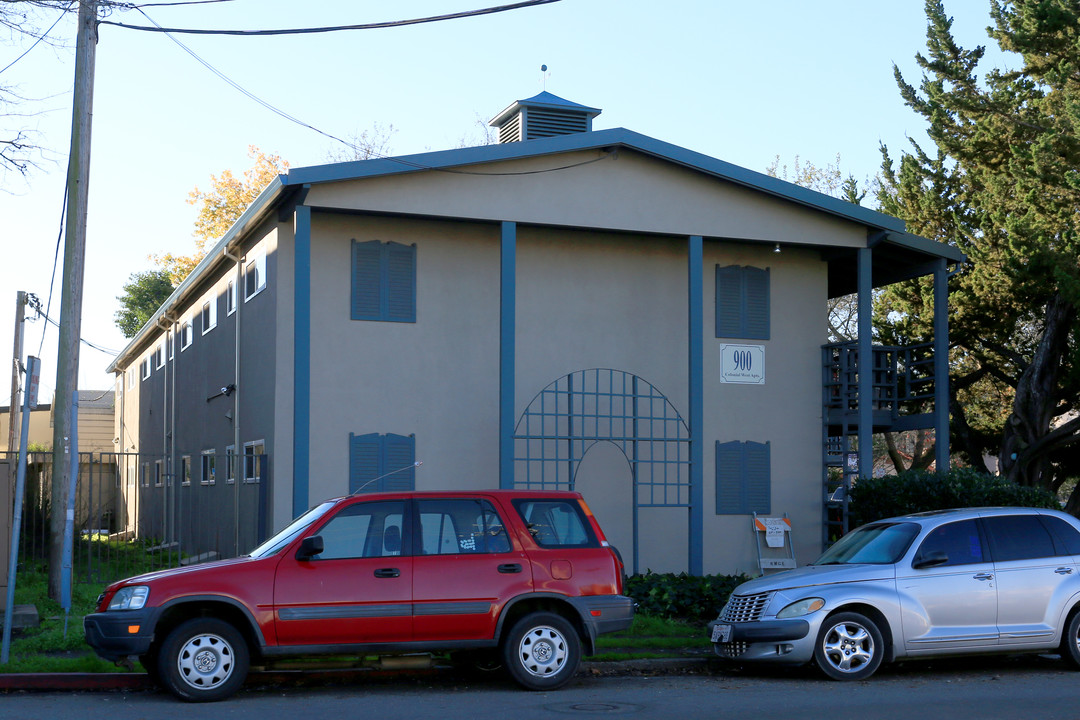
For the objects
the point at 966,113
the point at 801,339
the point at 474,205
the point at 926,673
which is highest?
the point at 966,113

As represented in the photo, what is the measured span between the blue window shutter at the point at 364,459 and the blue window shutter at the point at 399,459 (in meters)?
0.10

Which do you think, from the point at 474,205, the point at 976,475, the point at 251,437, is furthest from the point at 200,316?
the point at 976,475

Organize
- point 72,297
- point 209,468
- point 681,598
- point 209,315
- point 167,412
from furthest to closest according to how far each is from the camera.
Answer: point 167,412, point 209,315, point 209,468, point 681,598, point 72,297

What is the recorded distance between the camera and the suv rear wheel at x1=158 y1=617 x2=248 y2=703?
9.20 m

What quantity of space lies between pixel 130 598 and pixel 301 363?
6051 mm

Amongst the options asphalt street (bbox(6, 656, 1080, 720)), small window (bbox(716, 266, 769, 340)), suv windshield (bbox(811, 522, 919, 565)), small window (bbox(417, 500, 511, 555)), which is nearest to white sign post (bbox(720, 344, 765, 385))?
small window (bbox(716, 266, 769, 340))

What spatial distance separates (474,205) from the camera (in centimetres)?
1620

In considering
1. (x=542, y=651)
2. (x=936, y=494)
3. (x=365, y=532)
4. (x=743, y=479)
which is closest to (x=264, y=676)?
(x=365, y=532)

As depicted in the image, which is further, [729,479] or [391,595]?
[729,479]

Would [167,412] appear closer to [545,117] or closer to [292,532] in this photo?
[545,117]

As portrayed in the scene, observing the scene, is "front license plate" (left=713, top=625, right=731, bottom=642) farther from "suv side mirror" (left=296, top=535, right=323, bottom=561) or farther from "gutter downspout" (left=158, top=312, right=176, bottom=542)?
"gutter downspout" (left=158, top=312, right=176, bottom=542)

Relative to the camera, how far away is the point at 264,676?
34.2 feet

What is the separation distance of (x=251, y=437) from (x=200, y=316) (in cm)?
674

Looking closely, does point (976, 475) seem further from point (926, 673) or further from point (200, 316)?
point (200, 316)
